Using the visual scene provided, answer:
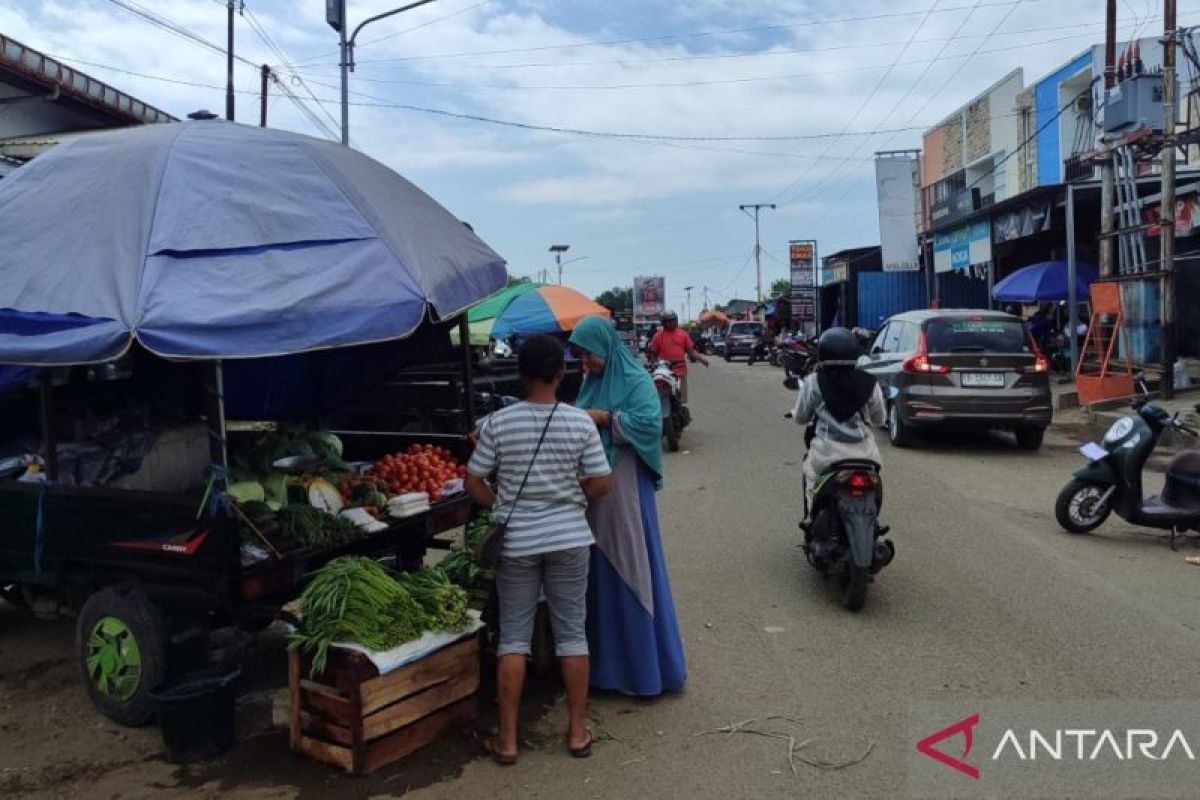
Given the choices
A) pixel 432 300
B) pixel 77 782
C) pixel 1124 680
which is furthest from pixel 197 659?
pixel 1124 680

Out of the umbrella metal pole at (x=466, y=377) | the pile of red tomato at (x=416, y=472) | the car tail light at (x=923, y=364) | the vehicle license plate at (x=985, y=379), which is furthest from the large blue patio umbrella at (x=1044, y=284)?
the pile of red tomato at (x=416, y=472)

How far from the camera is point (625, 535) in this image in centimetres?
433

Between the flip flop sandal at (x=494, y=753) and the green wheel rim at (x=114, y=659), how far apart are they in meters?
A: 1.63

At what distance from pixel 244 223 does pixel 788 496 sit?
6221 millimetres

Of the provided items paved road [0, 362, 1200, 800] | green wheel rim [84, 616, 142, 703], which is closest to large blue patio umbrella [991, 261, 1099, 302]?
paved road [0, 362, 1200, 800]

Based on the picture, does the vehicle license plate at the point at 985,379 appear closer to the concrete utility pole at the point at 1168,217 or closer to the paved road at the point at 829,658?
the paved road at the point at 829,658

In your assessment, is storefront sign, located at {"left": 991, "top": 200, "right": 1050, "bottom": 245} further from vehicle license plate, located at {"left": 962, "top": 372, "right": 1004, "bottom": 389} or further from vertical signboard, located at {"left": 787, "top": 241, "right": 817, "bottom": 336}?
vertical signboard, located at {"left": 787, "top": 241, "right": 817, "bottom": 336}

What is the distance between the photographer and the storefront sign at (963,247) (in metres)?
23.5

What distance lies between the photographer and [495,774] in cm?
379

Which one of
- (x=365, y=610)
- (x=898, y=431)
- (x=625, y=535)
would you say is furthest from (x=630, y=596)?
(x=898, y=431)

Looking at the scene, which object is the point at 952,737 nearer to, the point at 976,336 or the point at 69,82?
the point at 976,336

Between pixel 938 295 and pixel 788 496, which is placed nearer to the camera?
pixel 788 496

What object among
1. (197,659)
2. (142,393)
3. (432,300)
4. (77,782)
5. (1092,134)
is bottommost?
(77,782)

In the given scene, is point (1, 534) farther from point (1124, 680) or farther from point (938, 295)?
point (938, 295)
